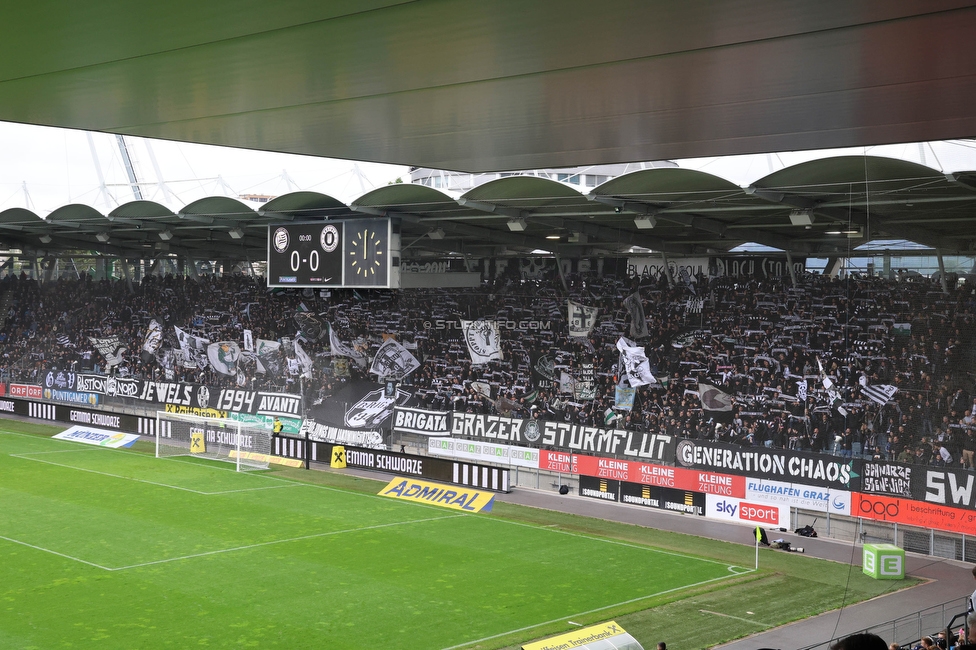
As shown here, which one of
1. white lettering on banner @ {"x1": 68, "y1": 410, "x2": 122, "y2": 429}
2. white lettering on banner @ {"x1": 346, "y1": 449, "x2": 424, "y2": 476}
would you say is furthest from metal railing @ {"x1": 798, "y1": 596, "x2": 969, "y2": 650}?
white lettering on banner @ {"x1": 68, "y1": 410, "x2": 122, "y2": 429}

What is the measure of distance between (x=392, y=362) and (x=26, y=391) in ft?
66.7

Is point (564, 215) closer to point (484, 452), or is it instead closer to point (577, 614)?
point (484, 452)

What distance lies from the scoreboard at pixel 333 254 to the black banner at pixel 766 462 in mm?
8681

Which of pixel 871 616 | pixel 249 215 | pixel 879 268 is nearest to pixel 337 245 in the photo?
→ pixel 249 215

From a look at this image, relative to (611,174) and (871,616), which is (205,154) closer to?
(611,174)

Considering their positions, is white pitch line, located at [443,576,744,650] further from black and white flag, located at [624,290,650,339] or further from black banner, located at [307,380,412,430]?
black banner, located at [307,380,412,430]

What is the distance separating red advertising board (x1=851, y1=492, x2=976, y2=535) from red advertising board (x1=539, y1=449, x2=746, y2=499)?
15.5m

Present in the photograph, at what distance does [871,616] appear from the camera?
9.20 meters

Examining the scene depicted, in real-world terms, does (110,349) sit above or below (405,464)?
above

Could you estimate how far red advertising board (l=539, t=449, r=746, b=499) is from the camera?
73.3 feet

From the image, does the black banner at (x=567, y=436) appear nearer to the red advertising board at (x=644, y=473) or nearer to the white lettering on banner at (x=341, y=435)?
the red advertising board at (x=644, y=473)

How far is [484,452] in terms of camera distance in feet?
89.9

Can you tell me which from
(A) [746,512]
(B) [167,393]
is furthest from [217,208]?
(A) [746,512]

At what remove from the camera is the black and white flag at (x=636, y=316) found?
2673 cm
